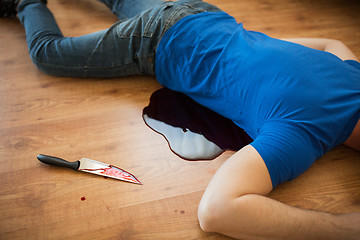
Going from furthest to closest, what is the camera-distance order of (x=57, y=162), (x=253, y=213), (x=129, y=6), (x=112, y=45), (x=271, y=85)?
(x=129, y=6), (x=112, y=45), (x=57, y=162), (x=271, y=85), (x=253, y=213)

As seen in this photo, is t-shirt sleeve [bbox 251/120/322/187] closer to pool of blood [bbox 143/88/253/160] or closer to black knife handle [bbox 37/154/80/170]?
pool of blood [bbox 143/88/253/160]

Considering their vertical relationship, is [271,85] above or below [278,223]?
above

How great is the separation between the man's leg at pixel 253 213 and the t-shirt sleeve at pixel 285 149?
22mm

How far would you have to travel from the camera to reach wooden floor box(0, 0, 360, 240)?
835mm

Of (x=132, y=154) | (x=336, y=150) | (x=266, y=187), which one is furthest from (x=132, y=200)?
(x=336, y=150)

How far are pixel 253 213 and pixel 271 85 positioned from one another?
0.34 metres

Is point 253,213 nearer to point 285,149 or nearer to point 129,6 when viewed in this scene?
point 285,149

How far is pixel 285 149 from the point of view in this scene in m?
0.75

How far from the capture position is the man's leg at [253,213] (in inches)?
28.0

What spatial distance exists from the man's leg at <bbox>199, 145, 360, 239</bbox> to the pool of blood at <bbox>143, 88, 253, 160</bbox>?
0.74ft

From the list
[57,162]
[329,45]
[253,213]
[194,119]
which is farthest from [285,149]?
[57,162]

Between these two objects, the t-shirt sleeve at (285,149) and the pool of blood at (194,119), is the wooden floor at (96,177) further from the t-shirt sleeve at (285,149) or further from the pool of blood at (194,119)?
the t-shirt sleeve at (285,149)

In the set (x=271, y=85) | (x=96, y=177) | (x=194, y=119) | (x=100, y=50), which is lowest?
(x=96, y=177)

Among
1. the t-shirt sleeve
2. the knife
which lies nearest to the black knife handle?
the knife
